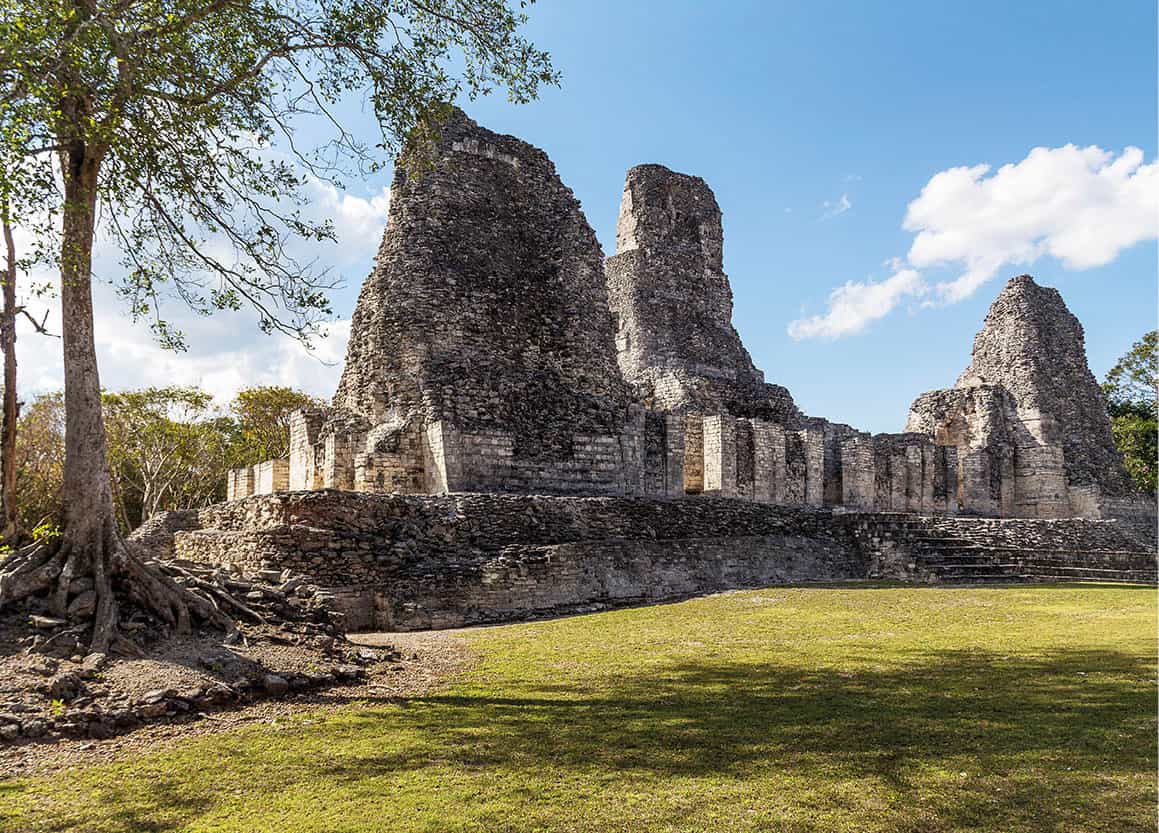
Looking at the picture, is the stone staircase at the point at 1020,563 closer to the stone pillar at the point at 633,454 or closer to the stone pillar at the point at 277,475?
the stone pillar at the point at 633,454

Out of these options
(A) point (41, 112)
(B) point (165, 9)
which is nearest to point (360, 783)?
(A) point (41, 112)

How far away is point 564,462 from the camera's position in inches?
687

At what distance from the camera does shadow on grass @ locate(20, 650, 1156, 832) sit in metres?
3.73

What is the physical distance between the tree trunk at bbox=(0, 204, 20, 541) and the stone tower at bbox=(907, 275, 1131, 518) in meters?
29.1

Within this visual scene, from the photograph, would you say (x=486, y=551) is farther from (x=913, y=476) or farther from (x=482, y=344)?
(x=913, y=476)

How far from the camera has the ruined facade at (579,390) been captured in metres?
16.7

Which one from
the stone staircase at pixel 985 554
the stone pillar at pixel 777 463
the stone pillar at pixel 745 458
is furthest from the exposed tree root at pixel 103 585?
the stone pillar at pixel 777 463

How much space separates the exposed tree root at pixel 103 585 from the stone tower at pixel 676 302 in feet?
63.9

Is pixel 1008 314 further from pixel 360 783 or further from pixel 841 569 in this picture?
pixel 360 783

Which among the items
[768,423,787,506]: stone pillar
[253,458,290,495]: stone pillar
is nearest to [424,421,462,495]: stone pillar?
[253,458,290,495]: stone pillar

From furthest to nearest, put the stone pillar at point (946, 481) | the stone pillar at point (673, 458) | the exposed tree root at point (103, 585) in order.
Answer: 1. the stone pillar at point (946, 481)
2. the stone pillar at point (673, 458)
3. the exposed tree root at point (103, 585)

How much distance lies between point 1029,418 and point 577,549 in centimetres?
2661

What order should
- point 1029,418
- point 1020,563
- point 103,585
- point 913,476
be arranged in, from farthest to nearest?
point 1029,418 → point 913,476 → point 1020,563 → point 103,585

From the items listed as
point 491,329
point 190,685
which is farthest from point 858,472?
point 190,685
